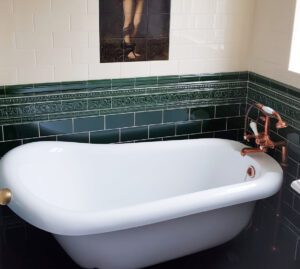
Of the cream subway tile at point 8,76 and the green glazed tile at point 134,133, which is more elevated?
the cream subway tile at point 8,76

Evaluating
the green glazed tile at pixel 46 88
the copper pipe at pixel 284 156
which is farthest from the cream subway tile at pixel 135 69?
the copper pipe at pixel 284 156

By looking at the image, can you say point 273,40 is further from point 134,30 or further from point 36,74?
point 36,74

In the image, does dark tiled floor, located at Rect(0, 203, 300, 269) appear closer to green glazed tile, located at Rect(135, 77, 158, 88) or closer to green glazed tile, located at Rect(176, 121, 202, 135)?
green glazed tile, located at Rect(176, 121, 202, 135)

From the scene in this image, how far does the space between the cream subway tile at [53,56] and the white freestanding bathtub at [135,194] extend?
443 millimetres

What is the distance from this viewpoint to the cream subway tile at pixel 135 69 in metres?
2.58

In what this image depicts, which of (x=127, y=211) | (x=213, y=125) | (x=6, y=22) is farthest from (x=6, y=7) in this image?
(x=213, y=125)

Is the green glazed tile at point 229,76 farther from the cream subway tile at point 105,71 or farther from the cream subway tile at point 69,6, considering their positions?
the cream subway tile at point 69,6

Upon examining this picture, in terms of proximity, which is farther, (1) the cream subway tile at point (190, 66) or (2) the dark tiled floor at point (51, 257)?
(1) the cream subway tile at point (190, 66)

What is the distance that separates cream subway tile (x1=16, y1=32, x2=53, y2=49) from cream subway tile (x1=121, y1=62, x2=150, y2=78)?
1.44ft

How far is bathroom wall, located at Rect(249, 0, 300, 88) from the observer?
2479 millimetres

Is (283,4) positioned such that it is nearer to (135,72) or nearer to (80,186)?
(135,72)

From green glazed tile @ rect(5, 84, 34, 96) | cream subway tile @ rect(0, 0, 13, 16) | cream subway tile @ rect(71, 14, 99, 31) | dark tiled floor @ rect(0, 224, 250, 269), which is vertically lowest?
dark tiled floor @ rect(0, 224, 250, 269)

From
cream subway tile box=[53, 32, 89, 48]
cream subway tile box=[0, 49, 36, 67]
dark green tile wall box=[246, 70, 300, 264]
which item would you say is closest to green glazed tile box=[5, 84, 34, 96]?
cream subway tile box=[0, 49, 36, 67]

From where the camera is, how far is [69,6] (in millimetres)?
2359
